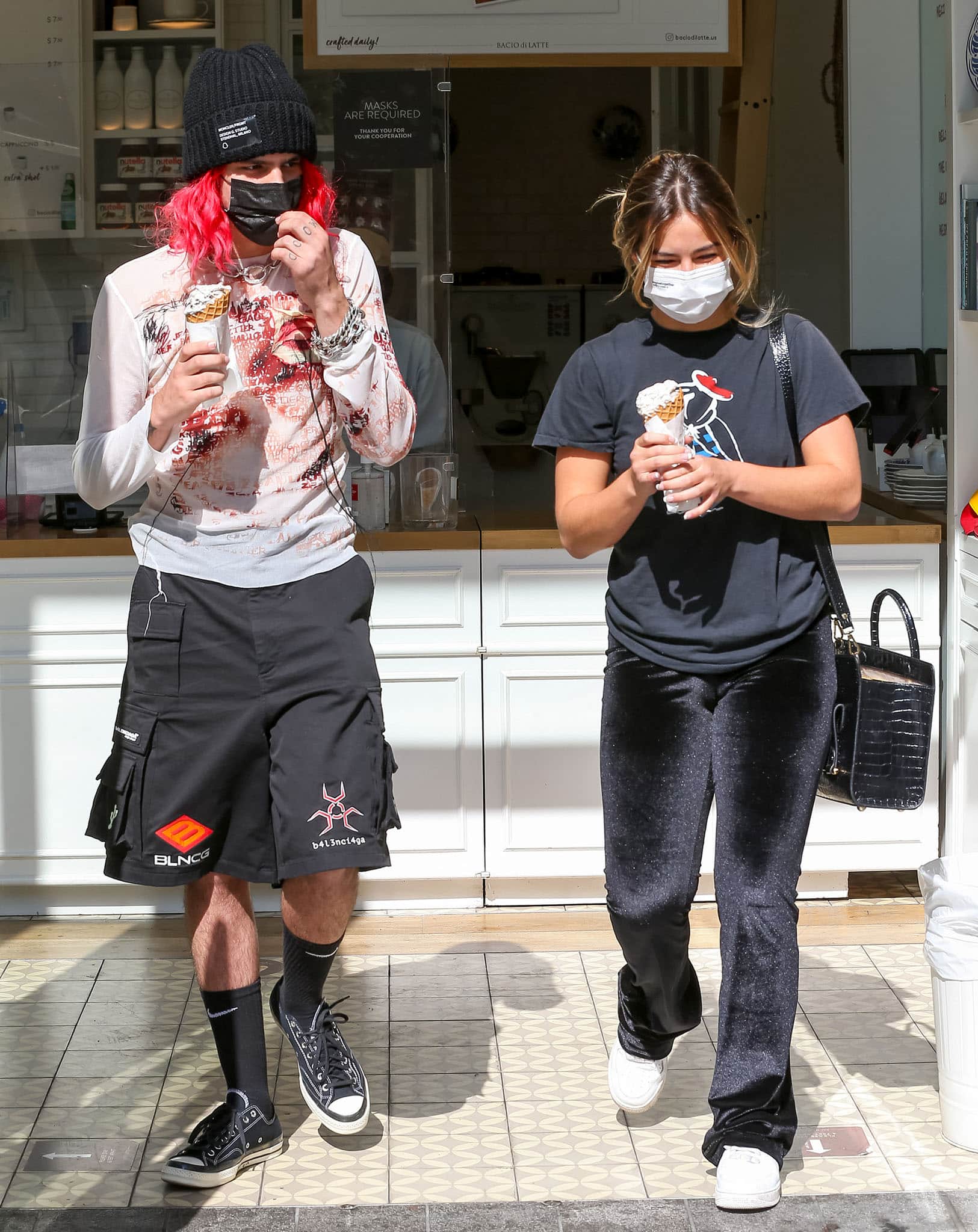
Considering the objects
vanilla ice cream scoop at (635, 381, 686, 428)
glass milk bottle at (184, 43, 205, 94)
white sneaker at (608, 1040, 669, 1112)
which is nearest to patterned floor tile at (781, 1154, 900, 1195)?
white sneaker at (608, 1040, 669, 1112)

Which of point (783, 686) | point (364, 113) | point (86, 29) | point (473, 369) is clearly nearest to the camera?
point (783, 686)

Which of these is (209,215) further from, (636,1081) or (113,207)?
(113,207)

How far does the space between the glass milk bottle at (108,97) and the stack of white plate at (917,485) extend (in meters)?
2.47

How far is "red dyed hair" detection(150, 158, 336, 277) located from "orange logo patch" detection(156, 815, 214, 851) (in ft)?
2.85

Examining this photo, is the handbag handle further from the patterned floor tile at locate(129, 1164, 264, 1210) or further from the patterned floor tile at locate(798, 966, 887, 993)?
the patterned floor tile at locate(129, 1164, 264, 1210)

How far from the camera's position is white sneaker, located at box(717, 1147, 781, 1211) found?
2.32 meters

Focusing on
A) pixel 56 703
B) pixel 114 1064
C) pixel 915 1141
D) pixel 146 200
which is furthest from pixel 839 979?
pixel 146 200

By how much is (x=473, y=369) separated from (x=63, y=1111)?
7.28 meters

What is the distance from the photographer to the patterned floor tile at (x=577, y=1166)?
8.05 ft

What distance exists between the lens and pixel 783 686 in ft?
7.54

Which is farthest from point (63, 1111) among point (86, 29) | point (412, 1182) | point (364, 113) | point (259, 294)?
point (86, 29)

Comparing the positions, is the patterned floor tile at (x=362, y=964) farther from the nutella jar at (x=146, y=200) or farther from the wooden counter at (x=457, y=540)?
the nutella jar at (x=146, y=200)

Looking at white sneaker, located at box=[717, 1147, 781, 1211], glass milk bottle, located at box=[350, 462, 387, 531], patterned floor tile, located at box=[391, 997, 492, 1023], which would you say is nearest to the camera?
white sneaker, located at box=[717, 1147, 781, 1211]

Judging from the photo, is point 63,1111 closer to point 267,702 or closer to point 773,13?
point 267,702
